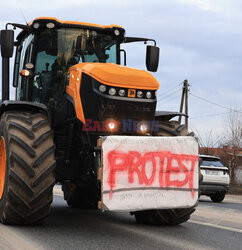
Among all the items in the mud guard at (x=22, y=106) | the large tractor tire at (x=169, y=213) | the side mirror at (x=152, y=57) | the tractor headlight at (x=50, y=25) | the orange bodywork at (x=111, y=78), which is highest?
the tractor headlight at (x=50, y=25)

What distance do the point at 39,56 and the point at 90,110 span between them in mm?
1751

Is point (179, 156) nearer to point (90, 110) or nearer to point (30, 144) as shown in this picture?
point (90, 110)

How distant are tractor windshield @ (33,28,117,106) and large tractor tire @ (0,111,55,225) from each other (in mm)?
1382

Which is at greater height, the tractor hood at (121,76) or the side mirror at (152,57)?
the side mirror at (152,57)

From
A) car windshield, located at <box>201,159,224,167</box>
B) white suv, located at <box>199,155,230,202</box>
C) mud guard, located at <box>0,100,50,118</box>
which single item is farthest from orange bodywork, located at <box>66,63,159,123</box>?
car windshield, located at <box>201,159,224,167</box>

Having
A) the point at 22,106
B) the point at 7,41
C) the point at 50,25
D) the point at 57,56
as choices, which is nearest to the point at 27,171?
the point at 22,106

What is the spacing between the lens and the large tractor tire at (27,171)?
627 centimetres

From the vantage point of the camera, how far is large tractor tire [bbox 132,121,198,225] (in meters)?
7.55

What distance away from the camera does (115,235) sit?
6.57 metres

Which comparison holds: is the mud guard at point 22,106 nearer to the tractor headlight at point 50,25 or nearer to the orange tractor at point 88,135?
the orange tractor at point 88,135

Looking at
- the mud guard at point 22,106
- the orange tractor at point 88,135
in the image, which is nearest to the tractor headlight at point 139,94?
the orange tractor at point 88,135

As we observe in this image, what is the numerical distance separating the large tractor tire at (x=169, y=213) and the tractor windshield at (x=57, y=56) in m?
1.66

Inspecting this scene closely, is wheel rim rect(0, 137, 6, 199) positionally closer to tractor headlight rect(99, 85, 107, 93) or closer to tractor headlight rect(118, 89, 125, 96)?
tractor headlight rect(99, 85, 107, 93)

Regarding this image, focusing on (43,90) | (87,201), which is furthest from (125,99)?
(87,201)
